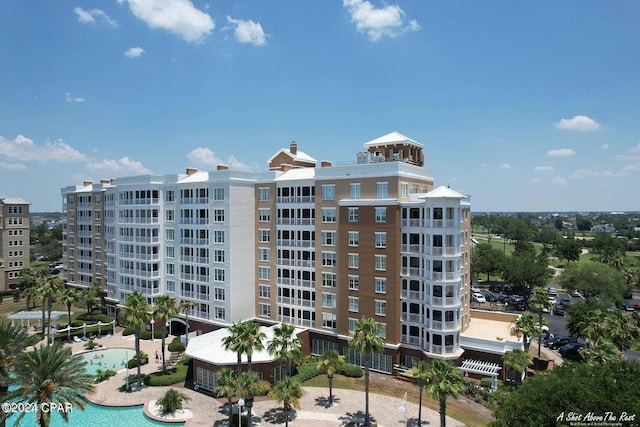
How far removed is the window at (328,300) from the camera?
161 ft

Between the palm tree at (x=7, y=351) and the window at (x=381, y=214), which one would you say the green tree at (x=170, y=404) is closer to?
the palm tree at (x=7, y=351)

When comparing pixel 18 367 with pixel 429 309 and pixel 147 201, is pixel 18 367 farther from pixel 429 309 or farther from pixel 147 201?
pixel 147 201

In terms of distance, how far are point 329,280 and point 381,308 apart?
7.65m

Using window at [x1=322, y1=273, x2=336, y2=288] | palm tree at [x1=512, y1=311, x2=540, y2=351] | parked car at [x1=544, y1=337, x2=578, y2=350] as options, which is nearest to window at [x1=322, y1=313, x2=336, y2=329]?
window at [x1=322, y1=273, x2=336, y2=288]

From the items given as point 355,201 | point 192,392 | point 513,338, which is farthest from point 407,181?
point 192,392

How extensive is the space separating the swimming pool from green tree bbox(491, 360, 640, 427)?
2790 centimetres

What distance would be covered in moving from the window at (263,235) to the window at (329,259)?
9.34 meters

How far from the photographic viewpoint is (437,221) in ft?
139

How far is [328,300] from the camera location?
1948 inches

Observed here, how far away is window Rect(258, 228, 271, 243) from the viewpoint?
54562 millimetres

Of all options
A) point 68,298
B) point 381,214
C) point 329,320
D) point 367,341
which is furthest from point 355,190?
point 68,298

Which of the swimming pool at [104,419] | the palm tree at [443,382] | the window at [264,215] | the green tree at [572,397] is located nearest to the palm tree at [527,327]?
the green tree at [572,397]

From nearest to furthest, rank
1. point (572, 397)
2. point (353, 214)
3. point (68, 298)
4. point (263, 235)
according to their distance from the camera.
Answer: point (572, 397)
point (353, 214)
point (263, 235)
point (68, 298)

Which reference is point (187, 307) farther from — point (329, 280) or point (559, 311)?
point (559, 311)
